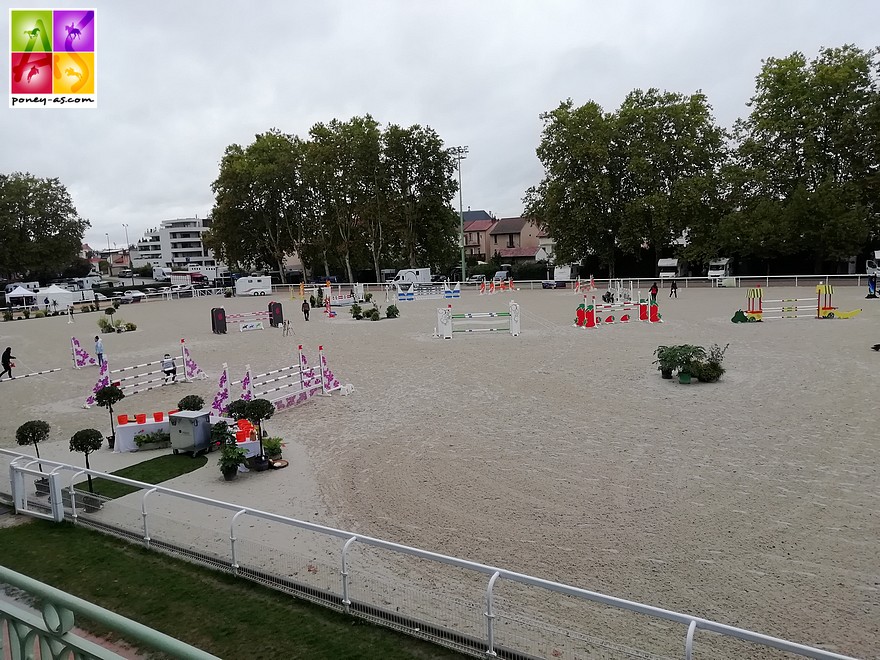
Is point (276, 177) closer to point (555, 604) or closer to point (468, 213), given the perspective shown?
point (468, 213)

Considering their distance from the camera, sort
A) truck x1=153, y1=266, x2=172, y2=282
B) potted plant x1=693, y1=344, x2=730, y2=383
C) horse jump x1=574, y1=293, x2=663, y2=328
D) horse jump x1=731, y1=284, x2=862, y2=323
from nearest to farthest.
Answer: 1. potted plant x1=693, y1=344, x2=730, y2=383
2. horse jump x1=731, y1=284, x2=862, y2=323
3. horse jump x1=574, y1=293, x2=663, y2=328
4. truck x1=153, y1=266, x2=172, y2=282

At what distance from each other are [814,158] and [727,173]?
637 centimetres

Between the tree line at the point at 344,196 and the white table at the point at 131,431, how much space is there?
2300 inches

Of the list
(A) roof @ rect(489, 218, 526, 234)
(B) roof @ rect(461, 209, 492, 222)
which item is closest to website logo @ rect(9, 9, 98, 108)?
(A) roof @ rect(489, 218, 526, 234)

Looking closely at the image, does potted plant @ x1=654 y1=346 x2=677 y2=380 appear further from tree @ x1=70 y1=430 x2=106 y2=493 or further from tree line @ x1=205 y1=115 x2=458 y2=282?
tree line @ x1=205 y1=115 x2=458 y2=282

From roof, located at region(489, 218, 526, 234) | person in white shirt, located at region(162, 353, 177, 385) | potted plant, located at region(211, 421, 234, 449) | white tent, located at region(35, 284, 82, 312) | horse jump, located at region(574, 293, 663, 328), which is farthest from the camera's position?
roof, located at region(489, 218, 526, 234)

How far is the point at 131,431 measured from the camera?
13.3 metres

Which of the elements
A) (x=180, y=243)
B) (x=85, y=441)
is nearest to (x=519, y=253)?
(x=180, y=243)

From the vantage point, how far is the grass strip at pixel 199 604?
581 centimetres

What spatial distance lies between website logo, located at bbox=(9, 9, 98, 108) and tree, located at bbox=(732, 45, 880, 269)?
47291mm

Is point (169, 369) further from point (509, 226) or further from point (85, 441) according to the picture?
point (509, 226)

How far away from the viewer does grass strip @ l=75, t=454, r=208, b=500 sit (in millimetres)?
10477

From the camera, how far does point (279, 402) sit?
15.9 meters

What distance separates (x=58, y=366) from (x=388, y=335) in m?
13.7
